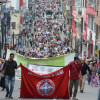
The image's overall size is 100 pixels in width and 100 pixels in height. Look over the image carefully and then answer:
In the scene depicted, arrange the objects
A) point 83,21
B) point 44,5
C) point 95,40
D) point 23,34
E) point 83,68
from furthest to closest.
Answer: point 44,5
point 23,34
point 83,21
point 95,40
point 83,68

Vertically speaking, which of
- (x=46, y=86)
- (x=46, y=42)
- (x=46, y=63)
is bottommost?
(x=46, y=42)

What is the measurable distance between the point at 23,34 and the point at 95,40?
29491 millimetres

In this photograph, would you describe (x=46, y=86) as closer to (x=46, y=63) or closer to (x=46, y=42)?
(x=46, y=63)

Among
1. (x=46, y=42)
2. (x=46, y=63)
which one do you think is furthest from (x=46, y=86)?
(x=46, y=42)

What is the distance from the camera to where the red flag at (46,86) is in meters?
17.8

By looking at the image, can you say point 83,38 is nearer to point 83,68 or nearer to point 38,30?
point 38,30

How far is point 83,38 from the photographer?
230 feet

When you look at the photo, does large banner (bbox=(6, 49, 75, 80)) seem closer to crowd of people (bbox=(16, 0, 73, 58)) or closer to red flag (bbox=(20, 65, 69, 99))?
red flag (bbox=(20, 65, 69, 99))

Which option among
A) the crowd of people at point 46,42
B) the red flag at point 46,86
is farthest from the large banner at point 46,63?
the crowd of people at point 46,42

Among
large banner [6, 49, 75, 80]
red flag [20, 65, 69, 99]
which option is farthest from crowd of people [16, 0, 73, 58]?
red flag [20, 65, 69, 99]

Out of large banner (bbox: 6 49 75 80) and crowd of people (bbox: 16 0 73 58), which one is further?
crowd of people (bbox: 16 0 73 58)

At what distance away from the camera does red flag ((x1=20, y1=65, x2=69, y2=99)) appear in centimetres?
1778

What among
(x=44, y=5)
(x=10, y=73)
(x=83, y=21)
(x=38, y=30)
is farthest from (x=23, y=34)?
(x=10, y=73)

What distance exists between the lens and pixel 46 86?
17.8 metres
